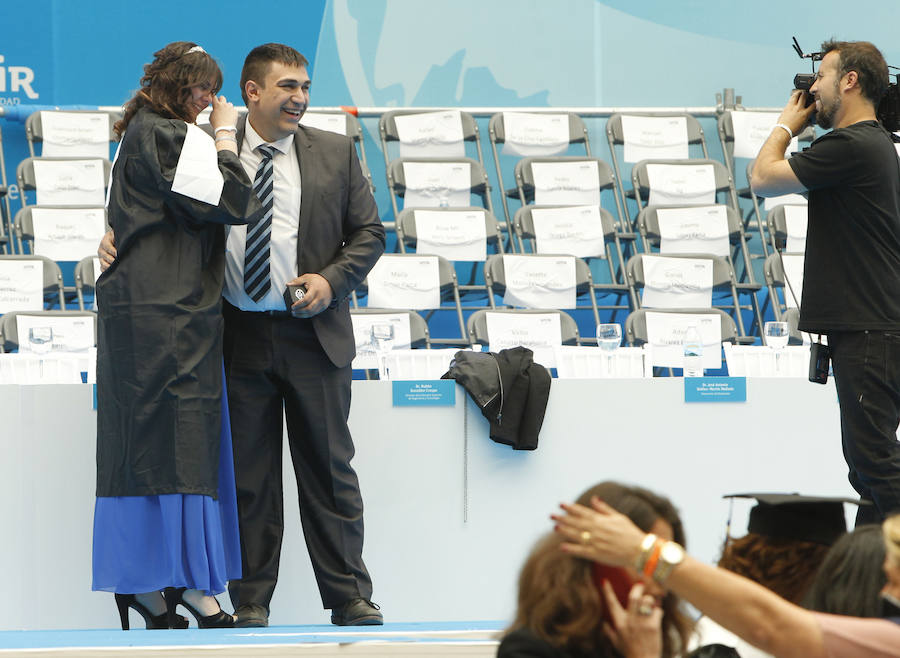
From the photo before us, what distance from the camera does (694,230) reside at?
6035mm

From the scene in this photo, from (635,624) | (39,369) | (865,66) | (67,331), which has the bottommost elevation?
(635,624)

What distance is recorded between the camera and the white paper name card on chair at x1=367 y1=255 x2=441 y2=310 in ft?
17.9

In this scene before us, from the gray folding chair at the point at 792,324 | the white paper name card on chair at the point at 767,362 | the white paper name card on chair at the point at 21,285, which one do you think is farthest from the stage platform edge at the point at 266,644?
the white paper name card on chair at the point at 21,285

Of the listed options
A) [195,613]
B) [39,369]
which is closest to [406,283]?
[39,369]

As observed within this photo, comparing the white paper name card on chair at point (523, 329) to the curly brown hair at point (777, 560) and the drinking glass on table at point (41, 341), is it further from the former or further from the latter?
the curly brown hair at point (777, 560)

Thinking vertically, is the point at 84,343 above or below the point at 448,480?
above

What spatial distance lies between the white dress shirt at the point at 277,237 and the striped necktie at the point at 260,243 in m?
0.02

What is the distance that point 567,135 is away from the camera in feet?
22.0

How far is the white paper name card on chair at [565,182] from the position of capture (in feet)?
20.9

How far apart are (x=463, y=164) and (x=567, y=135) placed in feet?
2.37

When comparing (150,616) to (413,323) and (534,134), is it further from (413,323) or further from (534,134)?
(534,134)

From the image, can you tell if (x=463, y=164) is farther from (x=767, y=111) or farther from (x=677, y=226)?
(x=767, y=111)

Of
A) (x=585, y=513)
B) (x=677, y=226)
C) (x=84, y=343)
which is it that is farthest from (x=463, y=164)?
(x=585, y=513)

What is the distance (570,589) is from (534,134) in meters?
5.53
